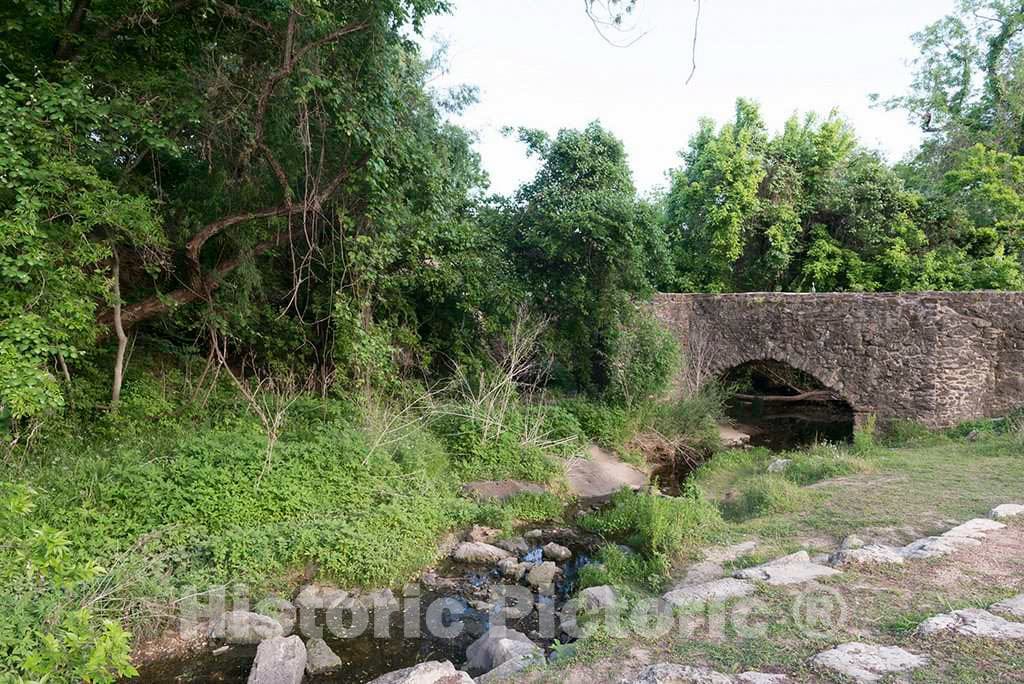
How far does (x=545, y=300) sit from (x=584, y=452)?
8.77ft

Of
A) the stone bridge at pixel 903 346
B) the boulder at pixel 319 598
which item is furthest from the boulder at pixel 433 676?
the stone bridge at pixel 903 346

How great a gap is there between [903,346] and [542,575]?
813cm

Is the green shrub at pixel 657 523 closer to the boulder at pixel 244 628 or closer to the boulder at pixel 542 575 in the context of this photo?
the boulder at pixel 542 575

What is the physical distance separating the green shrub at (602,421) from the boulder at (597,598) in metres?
5.10

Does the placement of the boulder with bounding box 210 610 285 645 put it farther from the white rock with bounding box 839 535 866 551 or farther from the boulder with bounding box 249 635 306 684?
the white rock with bounding box 839 535 866 551

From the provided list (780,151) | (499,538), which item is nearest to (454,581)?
(499,538)

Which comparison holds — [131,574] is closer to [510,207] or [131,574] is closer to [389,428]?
[389,428]

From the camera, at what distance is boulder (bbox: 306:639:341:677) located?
4.36 meters

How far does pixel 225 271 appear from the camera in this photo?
7488 millimetres

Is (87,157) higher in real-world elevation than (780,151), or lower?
lower

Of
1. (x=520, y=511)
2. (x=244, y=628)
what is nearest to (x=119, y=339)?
(x=244, y=628)

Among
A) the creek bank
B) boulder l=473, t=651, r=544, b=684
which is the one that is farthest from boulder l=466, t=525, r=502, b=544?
boulder l=473, t=651, r=544, b=684

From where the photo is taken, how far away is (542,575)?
598 centimetres

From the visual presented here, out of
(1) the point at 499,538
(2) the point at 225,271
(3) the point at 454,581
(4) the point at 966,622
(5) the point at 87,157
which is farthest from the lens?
(2) the point at 225,271
